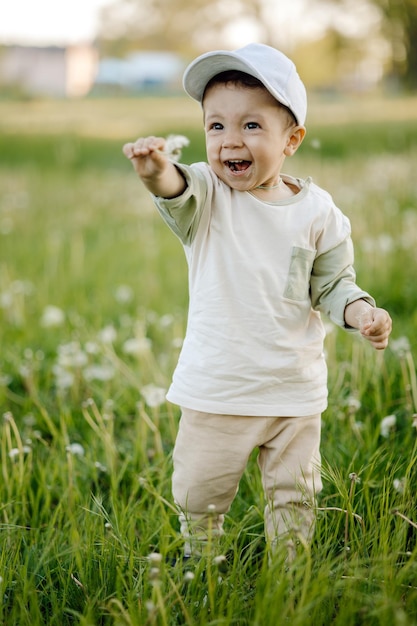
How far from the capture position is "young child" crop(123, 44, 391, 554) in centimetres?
202

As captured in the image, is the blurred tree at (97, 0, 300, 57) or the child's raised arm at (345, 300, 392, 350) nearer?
the child's raised arm at (345, 300, 392, 350)

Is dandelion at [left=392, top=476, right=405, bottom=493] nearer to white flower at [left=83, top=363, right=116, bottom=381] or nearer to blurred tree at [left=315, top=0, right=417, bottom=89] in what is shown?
white flower at [left=83, top=363, right=116, bottom=381]

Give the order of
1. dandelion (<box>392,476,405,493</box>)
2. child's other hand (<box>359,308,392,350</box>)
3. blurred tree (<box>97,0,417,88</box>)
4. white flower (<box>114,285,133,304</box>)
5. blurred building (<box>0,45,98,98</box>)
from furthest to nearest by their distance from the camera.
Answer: blurred building (<box>0,45,98,98</box>) < blurred tree (<box>97,0,417,88</box>) < white flower (<box>114,285,133,304</box>) < dandelion (<box>392,476,405,493</box>) < child's other hand (<box>359,308,392,350</box>)

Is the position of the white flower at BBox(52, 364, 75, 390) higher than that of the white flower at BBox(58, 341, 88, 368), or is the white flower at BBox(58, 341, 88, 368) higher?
the white flower at BBox(58, 341, 88, 368)

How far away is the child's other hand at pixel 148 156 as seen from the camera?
1.85m

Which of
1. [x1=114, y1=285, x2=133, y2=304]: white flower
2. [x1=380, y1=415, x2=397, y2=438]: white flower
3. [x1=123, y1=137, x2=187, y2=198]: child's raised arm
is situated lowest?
[x1=380, y1=415, x2=397, y2=438]: white flower

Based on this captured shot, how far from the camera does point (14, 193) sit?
888 centimetres

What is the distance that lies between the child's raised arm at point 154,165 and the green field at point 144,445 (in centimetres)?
87

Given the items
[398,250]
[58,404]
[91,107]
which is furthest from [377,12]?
[58,404]

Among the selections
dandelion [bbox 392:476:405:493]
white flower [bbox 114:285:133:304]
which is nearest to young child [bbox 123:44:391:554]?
dandelion [bbox 392:476:405:493]

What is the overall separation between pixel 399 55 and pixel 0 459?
2353 centimetres

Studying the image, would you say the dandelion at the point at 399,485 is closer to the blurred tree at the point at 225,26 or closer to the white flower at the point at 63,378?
the white flower at the point at 63,378

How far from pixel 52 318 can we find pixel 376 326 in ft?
8.95

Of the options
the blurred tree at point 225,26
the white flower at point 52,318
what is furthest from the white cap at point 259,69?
the blurred tree at point 225,26
